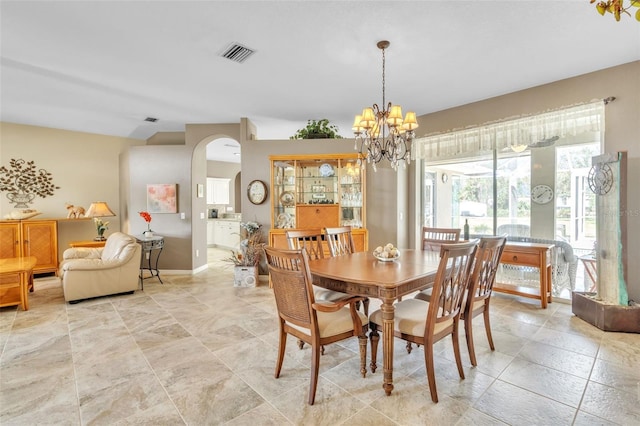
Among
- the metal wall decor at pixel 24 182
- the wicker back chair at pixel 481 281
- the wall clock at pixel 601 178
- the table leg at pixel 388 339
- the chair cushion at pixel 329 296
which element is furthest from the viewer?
the metal wall decor at pixel 24 182

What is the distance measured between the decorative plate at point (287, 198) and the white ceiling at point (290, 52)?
4.39ft

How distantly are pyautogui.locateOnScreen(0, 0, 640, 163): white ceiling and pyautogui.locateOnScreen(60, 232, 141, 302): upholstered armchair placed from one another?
6.87 feet

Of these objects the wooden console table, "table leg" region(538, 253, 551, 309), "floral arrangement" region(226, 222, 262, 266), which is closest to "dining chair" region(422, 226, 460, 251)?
the wooden console table

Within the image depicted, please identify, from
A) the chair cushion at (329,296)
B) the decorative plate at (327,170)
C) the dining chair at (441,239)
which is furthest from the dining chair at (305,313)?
the decorative plate at (327,170)

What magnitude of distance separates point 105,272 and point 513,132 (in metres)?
5.74

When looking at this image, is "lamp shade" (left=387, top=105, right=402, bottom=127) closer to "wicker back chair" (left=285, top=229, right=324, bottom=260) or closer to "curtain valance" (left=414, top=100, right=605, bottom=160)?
"wicker back chair" (left=285, top=229, right=324, bottom=260)

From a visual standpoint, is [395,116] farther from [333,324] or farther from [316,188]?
[316,188]

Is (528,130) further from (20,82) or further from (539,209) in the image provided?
(20,82)

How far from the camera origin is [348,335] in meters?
2.17

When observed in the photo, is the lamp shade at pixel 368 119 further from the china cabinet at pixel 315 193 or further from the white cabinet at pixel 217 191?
the white cabinet at pixel 217 191

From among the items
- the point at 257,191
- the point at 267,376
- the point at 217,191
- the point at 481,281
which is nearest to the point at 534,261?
the point at 481,281

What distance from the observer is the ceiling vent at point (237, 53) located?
2.99 metres

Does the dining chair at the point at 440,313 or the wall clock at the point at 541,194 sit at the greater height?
the wall clock at the point at 541,194

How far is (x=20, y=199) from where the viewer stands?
18.0 feet
